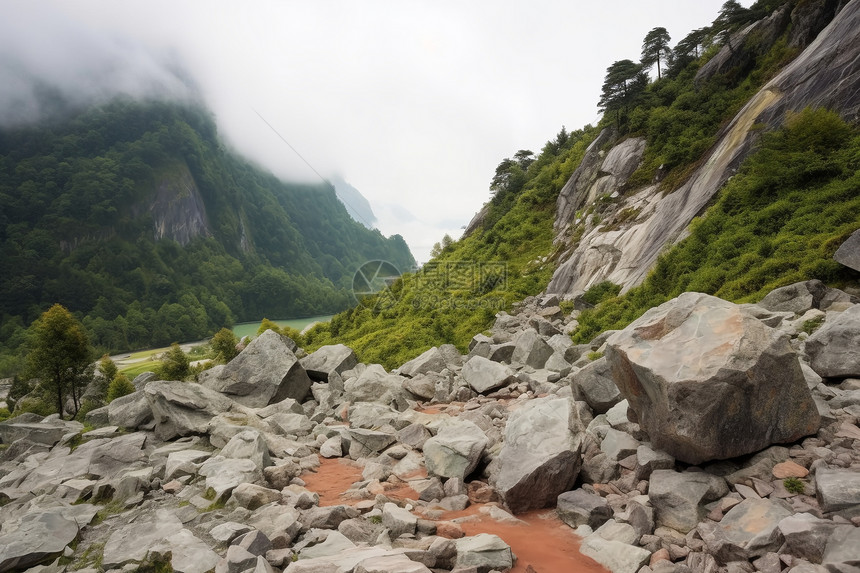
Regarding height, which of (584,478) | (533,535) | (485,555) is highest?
(485,555)

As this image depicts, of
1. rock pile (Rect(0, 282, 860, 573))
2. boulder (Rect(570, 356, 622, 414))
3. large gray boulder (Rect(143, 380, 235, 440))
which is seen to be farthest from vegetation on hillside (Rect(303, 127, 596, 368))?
rock pile (Rect(0, 282, 860, 573))

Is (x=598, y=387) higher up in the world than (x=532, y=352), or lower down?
lower down

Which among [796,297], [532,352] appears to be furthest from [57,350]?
[796,297]

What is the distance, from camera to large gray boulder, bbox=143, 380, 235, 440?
15.7 m

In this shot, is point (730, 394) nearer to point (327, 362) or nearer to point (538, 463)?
point (538, 463)

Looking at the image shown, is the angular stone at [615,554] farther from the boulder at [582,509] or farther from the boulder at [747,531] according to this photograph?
the boulder at [747,531]

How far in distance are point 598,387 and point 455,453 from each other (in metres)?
4.73

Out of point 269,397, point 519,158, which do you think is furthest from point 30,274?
point 269,397

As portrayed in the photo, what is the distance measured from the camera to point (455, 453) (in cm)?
1038

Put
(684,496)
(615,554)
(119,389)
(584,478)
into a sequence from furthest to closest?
(119,389), (584,478), (684,496), (615,554)

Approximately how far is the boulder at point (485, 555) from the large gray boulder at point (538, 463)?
1961 mm

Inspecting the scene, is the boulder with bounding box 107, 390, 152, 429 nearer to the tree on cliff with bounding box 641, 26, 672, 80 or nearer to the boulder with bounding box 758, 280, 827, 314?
the boulder with bounding box 758, 280, 827, 314

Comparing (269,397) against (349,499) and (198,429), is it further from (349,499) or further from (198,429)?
(349,499)

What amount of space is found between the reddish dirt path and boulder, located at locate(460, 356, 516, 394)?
8.55m
